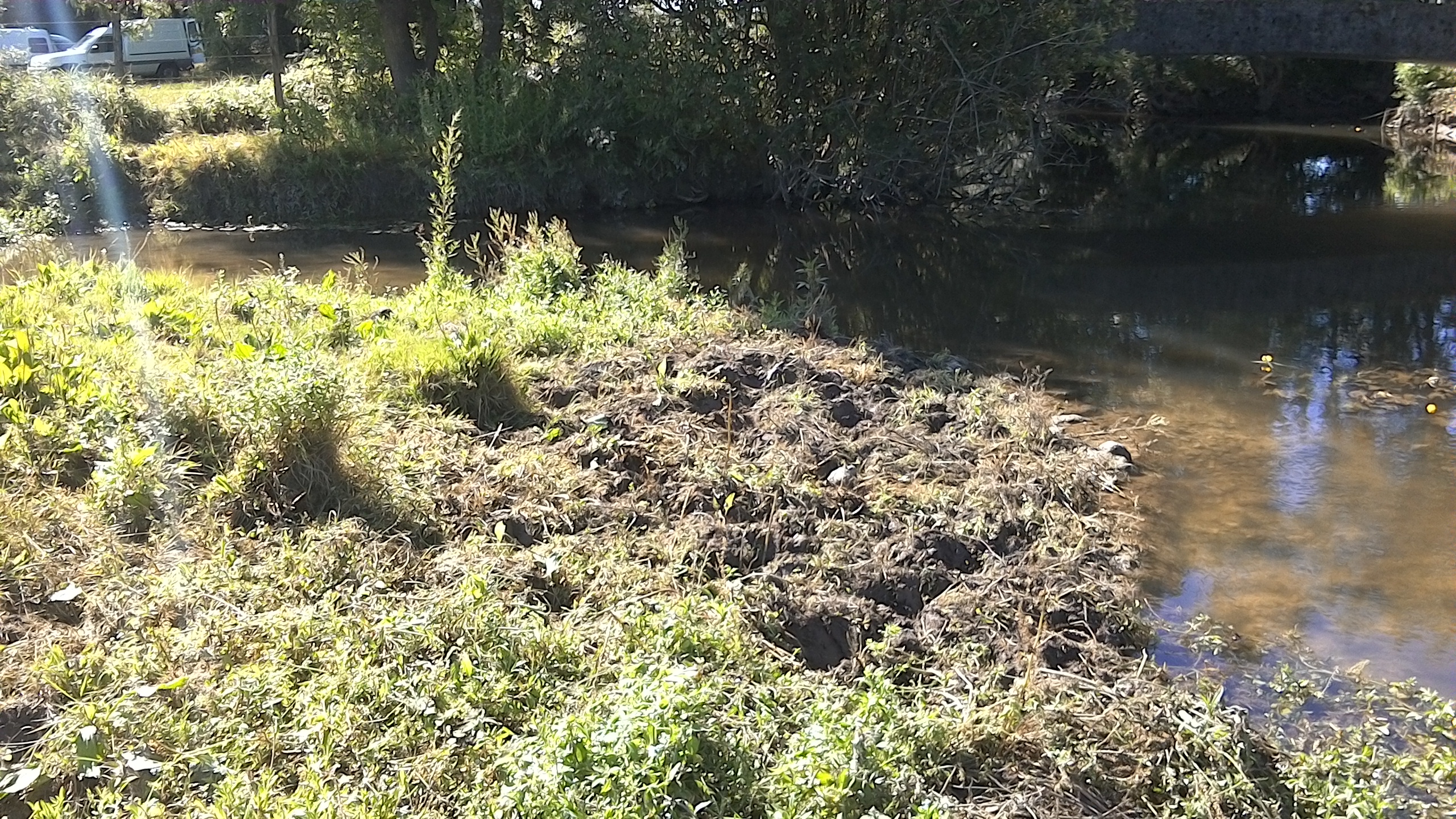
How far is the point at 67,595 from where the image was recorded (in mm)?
4516

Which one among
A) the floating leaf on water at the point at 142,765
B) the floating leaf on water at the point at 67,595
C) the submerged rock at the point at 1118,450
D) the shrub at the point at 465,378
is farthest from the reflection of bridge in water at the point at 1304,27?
the floating leaf on water at the point at 142,765

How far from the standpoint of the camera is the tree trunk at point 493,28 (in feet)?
61.7

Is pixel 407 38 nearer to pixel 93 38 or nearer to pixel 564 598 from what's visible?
pixel 564 598

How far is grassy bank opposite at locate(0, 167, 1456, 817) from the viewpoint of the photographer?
3658 mm

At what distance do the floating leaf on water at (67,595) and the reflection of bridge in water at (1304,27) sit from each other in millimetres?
19761

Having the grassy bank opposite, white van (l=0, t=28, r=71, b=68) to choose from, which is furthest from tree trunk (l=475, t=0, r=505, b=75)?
white van (l=0, t=28, r=71, b=68)

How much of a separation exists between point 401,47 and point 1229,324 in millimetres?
13860

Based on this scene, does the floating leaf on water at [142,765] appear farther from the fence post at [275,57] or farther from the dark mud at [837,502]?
the fence post at [275,57]

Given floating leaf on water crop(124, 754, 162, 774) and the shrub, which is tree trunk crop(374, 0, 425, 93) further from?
floating leaf on water crop(124, 754, 162, 774)

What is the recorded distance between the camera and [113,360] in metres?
6.75

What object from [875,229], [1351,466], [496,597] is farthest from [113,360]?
[875,229]

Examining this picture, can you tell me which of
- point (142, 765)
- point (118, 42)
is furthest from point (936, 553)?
point (118, 42)

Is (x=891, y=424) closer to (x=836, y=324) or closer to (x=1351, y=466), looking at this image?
(x=1351, y=466)

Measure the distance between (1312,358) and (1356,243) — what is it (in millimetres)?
6204
